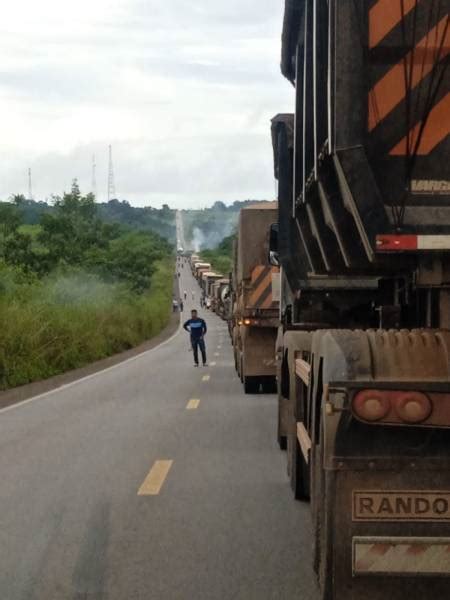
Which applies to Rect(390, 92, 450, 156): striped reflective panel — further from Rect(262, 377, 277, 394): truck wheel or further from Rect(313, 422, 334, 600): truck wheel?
Rect(262, 377, 277, 394): truck wheel

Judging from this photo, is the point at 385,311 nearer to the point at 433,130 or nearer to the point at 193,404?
the point at 433,130

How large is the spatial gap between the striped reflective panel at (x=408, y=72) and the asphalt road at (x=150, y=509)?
8.82 ft

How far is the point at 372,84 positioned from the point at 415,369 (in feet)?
4.78

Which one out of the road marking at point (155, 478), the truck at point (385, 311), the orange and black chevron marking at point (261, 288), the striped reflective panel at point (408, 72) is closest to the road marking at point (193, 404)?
the orange and black chevron marking at point (261, 288)

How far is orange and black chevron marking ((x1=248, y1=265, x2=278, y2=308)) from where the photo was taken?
22.1 metres

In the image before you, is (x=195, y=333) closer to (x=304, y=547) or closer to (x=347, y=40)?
(x=304, y=547)

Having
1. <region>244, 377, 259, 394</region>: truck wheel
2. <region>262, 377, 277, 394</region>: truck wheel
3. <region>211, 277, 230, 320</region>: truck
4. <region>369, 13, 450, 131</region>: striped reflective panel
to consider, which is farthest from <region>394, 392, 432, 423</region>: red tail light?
<region>211, 277, 230, 320</region>: truck

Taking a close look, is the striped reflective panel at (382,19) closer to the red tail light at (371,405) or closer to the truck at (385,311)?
the truck at (385,311)

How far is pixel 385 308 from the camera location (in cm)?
702

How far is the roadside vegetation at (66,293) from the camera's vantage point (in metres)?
29.8

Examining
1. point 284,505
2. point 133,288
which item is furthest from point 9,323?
point 133,288

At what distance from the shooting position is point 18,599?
659 centimetres

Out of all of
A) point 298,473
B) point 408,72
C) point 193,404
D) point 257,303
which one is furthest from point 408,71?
point 257,303

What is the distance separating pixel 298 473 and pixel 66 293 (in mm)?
45843
